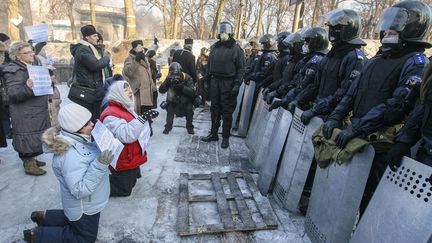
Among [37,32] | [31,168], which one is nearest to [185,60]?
[37,32]

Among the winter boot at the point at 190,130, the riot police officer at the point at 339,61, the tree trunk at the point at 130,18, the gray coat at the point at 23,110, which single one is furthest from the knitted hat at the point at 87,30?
the tree trunk at the point at 130,18

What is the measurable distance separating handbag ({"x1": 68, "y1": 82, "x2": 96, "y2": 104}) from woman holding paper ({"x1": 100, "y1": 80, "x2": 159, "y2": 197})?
1309mm

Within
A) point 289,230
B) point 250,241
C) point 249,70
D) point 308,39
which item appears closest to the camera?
point 250,241

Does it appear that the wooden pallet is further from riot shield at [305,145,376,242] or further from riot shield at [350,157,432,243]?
riot shield at [350,157,432,243]

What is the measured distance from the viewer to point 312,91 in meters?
3.66

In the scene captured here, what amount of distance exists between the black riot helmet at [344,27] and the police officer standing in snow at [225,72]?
2.21 m

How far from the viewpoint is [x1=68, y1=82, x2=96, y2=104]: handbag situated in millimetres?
4383

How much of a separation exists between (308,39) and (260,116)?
57.7 inches

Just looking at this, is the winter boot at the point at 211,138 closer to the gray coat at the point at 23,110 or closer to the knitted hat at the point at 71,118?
the gray coat at the point at 23,110

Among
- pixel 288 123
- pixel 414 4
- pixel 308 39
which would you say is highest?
pixel 414 4

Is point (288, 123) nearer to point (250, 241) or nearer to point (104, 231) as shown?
point (250, 241)

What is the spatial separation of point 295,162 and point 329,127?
68 cm

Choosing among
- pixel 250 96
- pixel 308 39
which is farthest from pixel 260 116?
pixel 308 39

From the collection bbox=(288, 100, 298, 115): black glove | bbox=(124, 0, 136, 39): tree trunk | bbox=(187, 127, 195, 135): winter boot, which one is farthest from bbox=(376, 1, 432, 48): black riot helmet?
bbox=(124, 0, 136, 39): tree trunk
